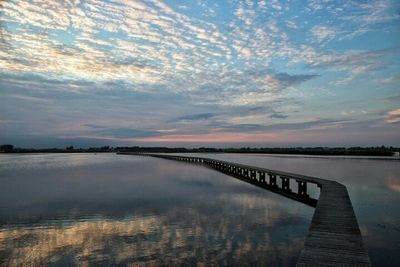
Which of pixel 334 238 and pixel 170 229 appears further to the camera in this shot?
pixel 170 229

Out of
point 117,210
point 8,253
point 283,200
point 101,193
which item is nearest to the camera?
point 8,253

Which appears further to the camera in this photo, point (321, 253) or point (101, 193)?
point (101, 193)

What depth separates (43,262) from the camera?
7.09 metres

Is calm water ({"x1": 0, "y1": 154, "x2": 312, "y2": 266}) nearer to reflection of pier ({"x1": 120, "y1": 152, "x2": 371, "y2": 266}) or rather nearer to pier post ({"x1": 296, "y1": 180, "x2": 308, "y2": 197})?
reflection of pier ({"x1": 120, "y1": 152, "x2": 371, "y2": 266})

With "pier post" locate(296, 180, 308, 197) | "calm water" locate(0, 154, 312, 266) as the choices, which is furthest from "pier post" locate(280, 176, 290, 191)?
"calm water" locate(0, 154, 312, 266)

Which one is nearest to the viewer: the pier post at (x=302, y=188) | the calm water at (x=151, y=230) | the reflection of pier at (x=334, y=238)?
the reflection of pier at (x=334, y=238)

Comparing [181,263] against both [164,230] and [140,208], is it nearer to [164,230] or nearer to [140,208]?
[164,230]

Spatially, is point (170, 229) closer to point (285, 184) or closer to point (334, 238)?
point (334, 238)

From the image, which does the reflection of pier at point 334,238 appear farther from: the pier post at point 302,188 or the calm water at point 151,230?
the pier post at point 302,188

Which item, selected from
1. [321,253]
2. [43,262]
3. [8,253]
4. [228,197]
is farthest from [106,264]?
[228,197]

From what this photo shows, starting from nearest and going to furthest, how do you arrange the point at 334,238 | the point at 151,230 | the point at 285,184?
the point at 334,238 → the point at 151,230 → the point at 285,184

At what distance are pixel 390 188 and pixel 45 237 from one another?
72.5 feet

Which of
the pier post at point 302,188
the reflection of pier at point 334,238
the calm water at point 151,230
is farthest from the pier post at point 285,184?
the reflection of pier at point 334,238

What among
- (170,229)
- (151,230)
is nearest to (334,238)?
(170,229)
